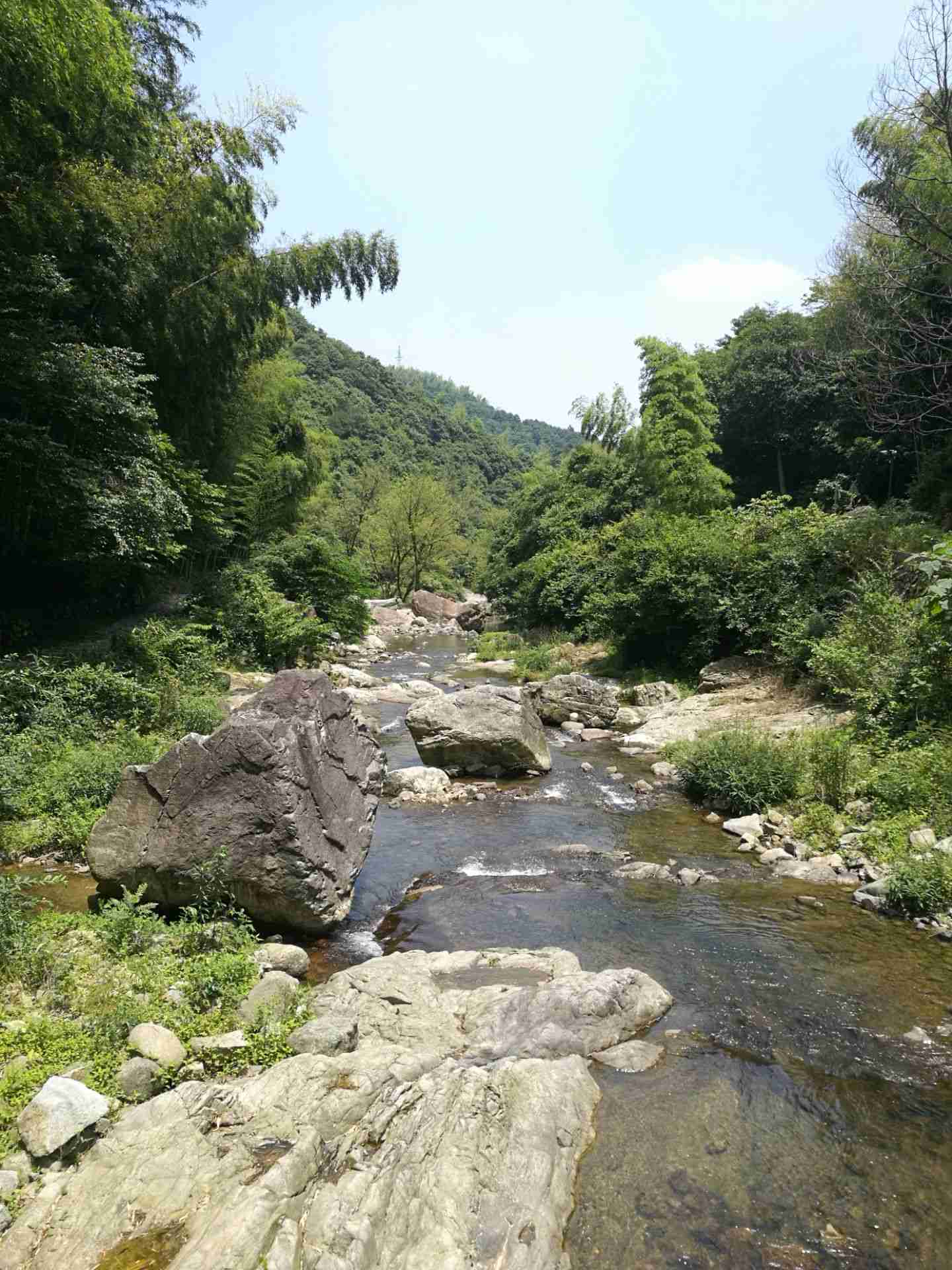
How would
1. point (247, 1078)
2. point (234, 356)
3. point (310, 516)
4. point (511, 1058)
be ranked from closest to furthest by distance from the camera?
1. point (247, 1078)
2. point (511, 1058)
3. point (234, 356)
4. point (310, 516)

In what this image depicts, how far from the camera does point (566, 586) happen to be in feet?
99.8

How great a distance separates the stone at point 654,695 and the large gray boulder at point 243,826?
43.3ft

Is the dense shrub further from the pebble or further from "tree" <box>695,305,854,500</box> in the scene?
"tree" <box>695,305,854,500</box>

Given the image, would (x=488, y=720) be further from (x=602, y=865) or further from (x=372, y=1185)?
(x=372, y=1185)

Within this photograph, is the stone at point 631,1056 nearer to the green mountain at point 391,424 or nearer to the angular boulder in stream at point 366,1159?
the angular boulder in stream at point 366,1159

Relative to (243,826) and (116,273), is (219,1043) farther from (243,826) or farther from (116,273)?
(116,273)

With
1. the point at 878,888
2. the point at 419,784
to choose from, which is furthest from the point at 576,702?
the point at 878,888

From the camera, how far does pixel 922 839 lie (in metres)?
8.12

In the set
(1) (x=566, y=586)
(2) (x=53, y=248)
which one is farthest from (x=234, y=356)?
(1) (x=566, y=586)

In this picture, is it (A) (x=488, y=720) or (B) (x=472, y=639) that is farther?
(B) (x=472, y=639)

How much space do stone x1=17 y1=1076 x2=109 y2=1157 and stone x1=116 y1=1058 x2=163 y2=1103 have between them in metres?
0.28

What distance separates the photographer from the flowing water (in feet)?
12.3

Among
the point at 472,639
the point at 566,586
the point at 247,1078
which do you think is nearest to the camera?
the point at 247,1078

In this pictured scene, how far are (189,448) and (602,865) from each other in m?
19.1
